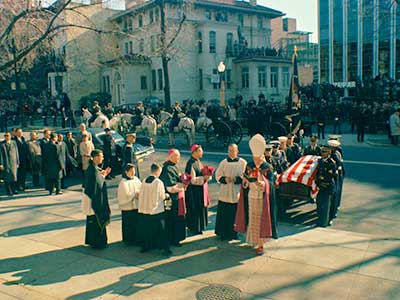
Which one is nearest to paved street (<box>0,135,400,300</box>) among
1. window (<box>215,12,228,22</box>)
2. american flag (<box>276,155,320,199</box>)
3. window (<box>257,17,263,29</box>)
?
american flag (<box>276,155,320,199</box>)

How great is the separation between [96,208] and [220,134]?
12377 mm

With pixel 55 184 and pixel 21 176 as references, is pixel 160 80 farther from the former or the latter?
pixel 55 184

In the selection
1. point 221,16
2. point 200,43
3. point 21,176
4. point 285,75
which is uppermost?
point 221,16

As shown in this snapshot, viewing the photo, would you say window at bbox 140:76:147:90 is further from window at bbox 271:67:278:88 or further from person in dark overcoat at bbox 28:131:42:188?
person in dark overcoat at bbox 28:131:42:188

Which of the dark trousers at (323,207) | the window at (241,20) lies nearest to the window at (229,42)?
the window at (241,20)

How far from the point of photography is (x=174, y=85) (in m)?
41.6

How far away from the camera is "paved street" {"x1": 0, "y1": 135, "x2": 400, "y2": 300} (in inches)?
227

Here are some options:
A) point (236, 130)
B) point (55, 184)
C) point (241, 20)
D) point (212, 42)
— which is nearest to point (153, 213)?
point (55, 184)

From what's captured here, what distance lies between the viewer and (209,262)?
22.0 ft

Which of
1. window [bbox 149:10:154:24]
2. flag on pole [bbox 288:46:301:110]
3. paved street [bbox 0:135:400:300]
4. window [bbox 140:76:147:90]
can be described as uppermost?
window [bbox 149:10:154:24]

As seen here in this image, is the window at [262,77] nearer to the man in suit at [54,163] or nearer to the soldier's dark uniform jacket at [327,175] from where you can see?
the man in suit at [54,163]

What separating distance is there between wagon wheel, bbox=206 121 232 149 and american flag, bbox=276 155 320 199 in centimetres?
970

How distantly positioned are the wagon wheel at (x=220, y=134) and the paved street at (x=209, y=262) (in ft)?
31.7

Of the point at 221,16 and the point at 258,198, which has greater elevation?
the point at 221,16
